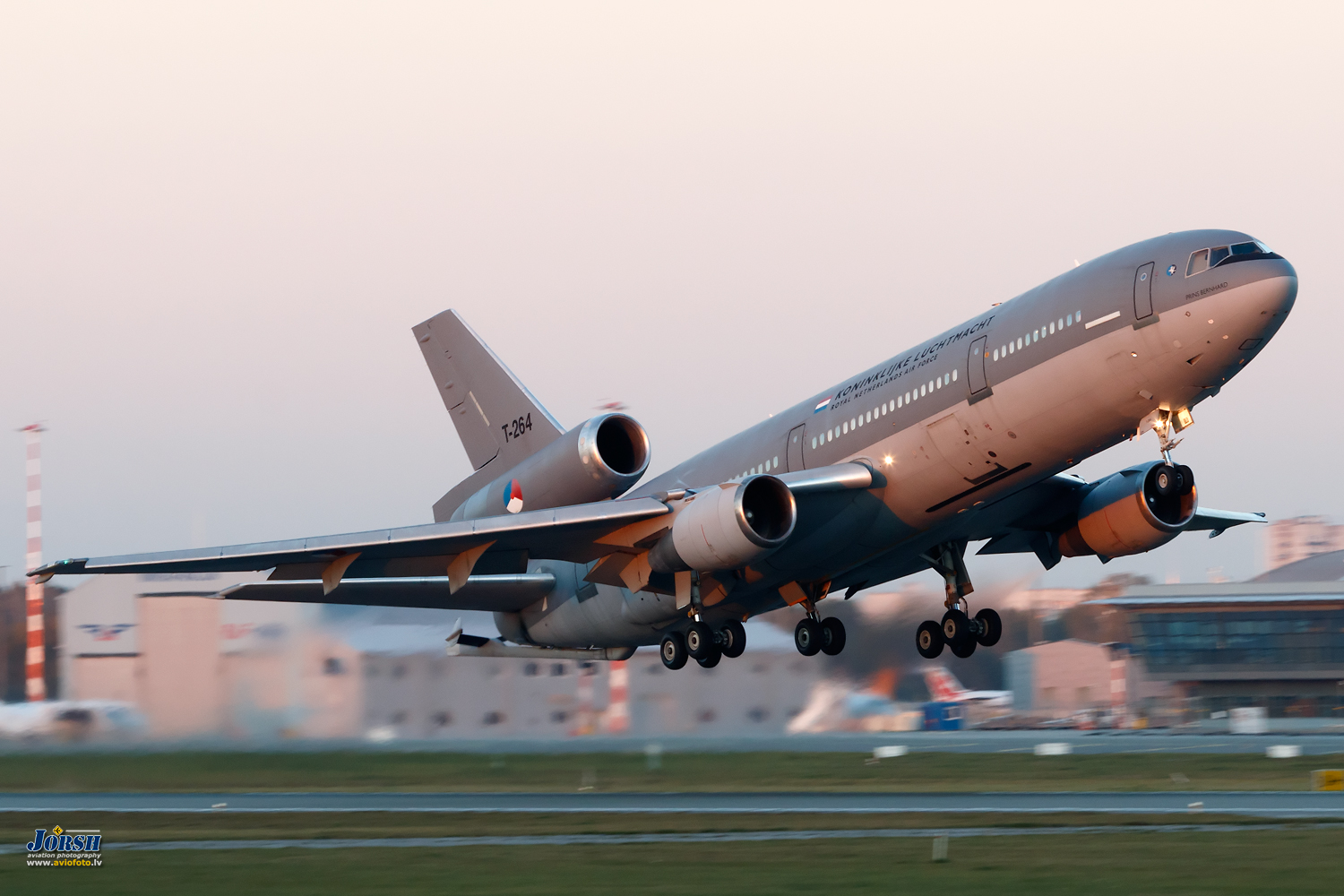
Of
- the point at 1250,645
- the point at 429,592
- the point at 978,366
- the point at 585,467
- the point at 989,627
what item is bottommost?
the point at 1250,645

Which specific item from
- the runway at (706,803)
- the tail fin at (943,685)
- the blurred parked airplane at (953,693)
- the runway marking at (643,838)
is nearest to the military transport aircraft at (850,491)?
the runway marking at (643,838)

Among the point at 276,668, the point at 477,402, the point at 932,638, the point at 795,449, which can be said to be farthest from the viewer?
the point at 276,668

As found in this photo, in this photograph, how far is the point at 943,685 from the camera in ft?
170

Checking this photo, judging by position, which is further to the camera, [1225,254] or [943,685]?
[943,685]

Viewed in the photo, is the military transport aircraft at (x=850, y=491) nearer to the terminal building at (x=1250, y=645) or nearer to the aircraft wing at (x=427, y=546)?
the aircraft wing at (x=427, y=546)

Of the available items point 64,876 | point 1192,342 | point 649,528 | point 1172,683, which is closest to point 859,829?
point 649,528

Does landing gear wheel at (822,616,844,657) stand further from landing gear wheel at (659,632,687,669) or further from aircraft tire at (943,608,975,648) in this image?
landing gear wheel at (659,632,687,669)

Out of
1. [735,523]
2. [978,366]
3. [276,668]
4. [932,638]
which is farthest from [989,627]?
[276,668]

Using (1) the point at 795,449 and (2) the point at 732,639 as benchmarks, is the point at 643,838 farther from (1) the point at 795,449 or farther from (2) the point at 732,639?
(1) the point at 795,449

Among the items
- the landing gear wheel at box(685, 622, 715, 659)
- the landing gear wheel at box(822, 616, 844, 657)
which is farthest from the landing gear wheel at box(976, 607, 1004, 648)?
the landing gear wheel at box(685, 622, 715, 659)

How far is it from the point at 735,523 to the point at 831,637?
6288mm

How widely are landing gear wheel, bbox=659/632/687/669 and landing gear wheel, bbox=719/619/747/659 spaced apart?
90cm

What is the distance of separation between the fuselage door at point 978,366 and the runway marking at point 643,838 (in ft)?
30.5

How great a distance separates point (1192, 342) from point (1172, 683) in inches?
2427
